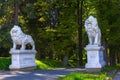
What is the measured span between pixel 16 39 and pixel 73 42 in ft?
42.9

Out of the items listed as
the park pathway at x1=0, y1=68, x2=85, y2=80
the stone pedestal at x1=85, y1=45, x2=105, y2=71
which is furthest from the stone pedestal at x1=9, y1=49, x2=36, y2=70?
the stone pedestal at x1=85, y1=45, x2=105, y2=71

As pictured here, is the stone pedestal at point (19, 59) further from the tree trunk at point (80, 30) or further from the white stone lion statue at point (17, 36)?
the tree trunk at point (80, 30)

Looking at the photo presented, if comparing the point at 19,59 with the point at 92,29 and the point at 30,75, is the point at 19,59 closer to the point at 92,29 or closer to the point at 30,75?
the point at 30,75

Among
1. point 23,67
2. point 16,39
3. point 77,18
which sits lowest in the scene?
point 23,67

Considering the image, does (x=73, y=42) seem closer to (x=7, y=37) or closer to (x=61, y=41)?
(x=61, y=41)

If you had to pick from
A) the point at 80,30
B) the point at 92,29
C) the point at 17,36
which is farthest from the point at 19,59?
the point at 80,30

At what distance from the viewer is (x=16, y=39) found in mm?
21312

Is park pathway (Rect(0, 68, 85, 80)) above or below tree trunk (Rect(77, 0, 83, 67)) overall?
below

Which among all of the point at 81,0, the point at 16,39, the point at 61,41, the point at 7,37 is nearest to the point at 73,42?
the point at 61,41

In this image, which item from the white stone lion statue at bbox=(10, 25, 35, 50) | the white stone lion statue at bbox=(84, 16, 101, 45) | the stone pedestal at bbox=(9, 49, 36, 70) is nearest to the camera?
the white stone lion statue at bbox=(84, 16, 101, 45)

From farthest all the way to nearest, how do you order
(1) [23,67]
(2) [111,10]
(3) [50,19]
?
(3) [50,19]
(2) [111,10]
(1) [23,67]

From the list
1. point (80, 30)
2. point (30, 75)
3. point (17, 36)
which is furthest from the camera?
point (80, 30)

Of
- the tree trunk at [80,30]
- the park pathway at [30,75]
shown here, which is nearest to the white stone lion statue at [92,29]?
the park pathway at [30,75]

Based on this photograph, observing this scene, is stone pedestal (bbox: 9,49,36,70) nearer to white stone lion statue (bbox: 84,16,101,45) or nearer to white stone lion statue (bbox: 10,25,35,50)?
white stone lion statue (bbox: 10,25,35,50)
